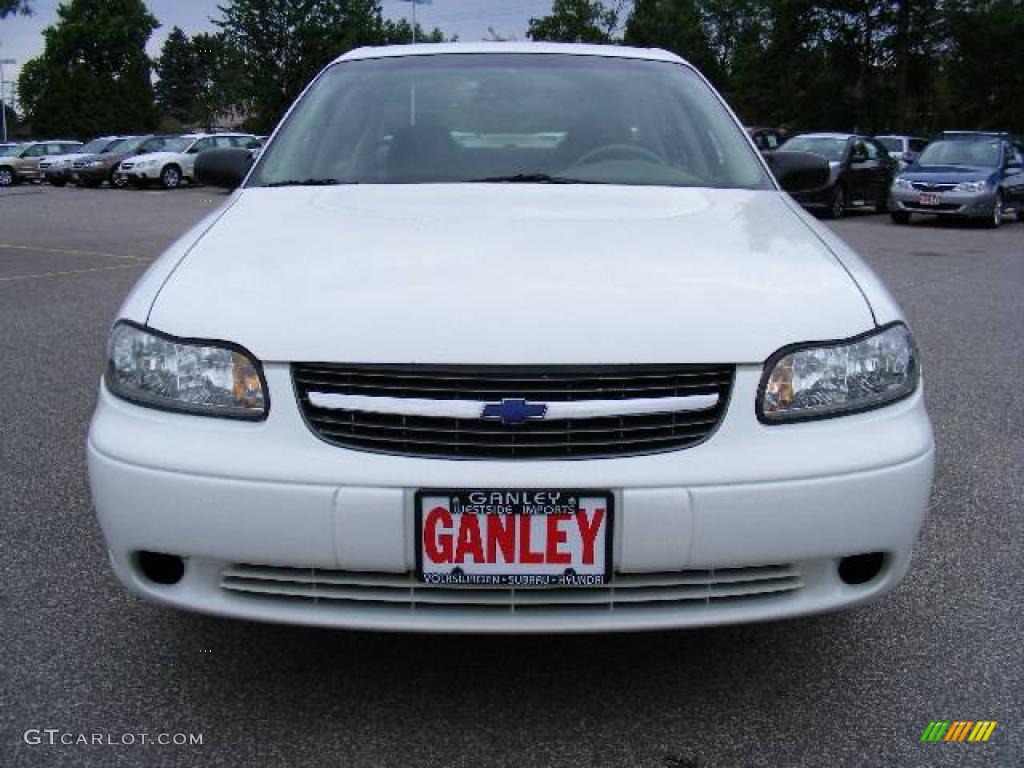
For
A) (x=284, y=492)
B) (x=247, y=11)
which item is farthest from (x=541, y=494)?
(x=247, y=11)

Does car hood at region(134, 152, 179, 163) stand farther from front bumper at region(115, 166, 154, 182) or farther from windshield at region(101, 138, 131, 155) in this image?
windshield at region(101, 138, 131, 155)

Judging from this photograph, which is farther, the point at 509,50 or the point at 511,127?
the point at 509,50

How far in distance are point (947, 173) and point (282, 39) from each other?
51.3 meters

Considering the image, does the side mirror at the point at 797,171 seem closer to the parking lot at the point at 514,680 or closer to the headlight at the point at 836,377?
the parking lot at the point at 514,680

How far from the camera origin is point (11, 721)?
245 centimetres

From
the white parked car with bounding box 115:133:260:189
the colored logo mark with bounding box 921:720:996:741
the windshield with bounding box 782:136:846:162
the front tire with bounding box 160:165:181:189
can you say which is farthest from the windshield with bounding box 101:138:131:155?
the colored logo mark with bounding box 921:720:996:741

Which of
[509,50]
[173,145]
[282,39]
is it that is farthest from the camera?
[282,39]

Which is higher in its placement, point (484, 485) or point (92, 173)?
point (484, 485)

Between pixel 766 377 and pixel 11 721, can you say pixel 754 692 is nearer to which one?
pixel 766 377

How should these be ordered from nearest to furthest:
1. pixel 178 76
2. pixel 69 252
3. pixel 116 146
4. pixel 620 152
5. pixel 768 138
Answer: pixel 620 152, pixel 69 252, pixel 768 138, pixel 116 146, pixel 178 76

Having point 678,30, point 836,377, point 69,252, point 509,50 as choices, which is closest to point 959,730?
point 836,377

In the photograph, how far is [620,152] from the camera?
3637 millimetres

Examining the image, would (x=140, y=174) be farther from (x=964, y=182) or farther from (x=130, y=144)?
(x=964, y=182)

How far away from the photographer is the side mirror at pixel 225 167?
4.09 meters
